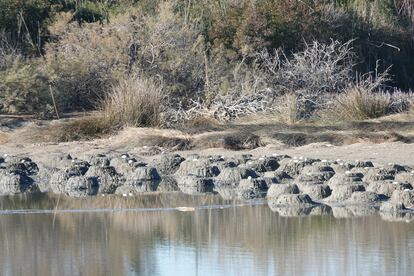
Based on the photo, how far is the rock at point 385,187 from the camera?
1435cm

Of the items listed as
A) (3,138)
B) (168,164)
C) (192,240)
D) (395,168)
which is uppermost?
(3,138)

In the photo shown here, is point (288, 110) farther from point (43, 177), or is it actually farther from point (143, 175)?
point (43, 177)

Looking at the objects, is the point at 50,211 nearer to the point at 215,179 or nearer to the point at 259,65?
the point at 215,179

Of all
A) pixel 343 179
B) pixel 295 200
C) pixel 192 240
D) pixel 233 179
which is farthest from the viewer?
pixel 233 179

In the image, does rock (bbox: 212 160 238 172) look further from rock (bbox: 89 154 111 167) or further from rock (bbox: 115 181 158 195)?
rock (bbox: 89 154 111 167)

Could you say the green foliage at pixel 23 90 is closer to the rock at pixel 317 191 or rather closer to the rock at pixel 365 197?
the rock at pixel 317 191

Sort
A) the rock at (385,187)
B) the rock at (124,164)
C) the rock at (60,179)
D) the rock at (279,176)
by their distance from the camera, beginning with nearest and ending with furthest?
the rock at (385,187) → the rock at (279,176) → the rock at (60,179) → the rock at (124,164)

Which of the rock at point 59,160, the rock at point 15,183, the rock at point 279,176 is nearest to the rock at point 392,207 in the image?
the rock at point 279,176

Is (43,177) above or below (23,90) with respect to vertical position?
below

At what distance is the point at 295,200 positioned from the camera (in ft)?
46.5

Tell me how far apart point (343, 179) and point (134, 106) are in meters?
7.67

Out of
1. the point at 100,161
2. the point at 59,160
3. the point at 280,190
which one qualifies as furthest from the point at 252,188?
the point at 59,160

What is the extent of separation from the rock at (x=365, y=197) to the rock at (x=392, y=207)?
1.65 ft

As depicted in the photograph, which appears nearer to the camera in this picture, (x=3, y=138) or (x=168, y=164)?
(x=168, y=164)
